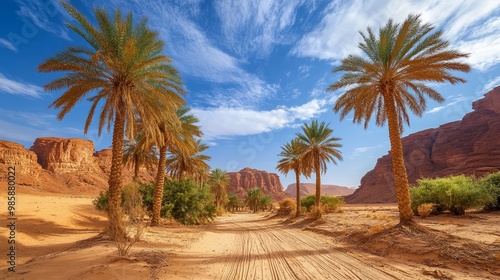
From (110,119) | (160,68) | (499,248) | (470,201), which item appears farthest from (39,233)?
(470,201)

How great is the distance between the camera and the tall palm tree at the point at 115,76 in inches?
459

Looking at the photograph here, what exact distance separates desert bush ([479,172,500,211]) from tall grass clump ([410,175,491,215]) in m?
0.67

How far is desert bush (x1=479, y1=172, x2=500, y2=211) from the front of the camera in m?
17.5

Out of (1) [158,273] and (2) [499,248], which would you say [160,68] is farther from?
(2) [499,248]

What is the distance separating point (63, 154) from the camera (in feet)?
274

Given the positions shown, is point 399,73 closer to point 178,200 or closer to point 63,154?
point 178,200

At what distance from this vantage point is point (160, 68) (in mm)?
14375

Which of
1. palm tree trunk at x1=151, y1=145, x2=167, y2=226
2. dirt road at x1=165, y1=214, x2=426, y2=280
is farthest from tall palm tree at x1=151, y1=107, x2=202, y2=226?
dirt road at x1=165, y1=214, x2=426, y2=280

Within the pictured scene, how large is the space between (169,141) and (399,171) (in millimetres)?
15112

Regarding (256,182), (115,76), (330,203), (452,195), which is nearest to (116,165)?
(115,76)

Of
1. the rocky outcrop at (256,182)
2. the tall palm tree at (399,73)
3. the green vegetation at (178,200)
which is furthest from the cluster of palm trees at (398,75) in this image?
the rocky outcrop at (256,182)

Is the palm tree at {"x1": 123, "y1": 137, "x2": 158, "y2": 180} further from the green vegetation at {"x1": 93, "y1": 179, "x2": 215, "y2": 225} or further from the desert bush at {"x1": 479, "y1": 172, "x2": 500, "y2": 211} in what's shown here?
the desert bush at {"x1": 479, "y1": 172, "x2": 500, "y2": 211}

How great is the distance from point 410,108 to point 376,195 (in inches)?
3017

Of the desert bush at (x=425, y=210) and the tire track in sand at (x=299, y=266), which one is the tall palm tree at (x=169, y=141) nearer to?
the tire track in sand at (x=299, y=266)
